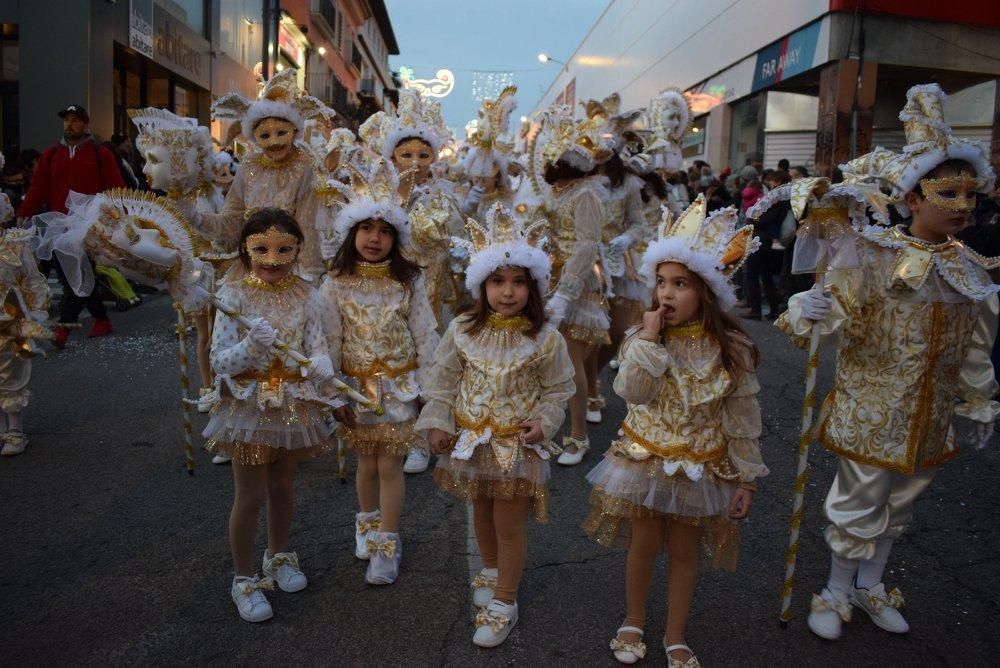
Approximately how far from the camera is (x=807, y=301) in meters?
3.43

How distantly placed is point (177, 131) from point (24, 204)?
13.6 ft

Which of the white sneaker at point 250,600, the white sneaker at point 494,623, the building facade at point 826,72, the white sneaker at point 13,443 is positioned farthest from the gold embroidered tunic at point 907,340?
the building facade at point 826,72

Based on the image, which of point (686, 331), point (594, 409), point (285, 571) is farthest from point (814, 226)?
point (594, 409)

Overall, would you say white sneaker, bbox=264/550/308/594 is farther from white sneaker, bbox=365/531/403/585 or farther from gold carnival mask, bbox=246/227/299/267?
gold carnival mask, bbox=246/227/299/267

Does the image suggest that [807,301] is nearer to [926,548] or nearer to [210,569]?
[926,548]

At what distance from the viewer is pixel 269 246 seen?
140 inches

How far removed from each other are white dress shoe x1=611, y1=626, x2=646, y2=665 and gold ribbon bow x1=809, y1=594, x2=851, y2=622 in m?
0.90

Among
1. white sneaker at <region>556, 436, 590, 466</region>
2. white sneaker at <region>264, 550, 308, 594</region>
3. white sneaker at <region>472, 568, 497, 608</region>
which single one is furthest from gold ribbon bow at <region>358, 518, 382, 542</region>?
white sneaker at <region>556, 436, 590, 466</region>

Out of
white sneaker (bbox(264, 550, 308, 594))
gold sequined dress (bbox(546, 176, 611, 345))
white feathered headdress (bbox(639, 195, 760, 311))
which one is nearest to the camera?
white feathered headdress (bbox(639, 195, 760, 311))

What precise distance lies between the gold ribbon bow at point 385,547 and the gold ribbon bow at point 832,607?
2044 millimetres

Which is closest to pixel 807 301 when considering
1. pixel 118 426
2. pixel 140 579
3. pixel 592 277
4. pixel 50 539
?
pixel 592 277

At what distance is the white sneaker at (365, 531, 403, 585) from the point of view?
152 inches

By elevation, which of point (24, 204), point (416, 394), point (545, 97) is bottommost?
point (416, 394)

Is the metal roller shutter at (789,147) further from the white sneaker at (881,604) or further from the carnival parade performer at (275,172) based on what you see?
the white sneaker at (881,604)
